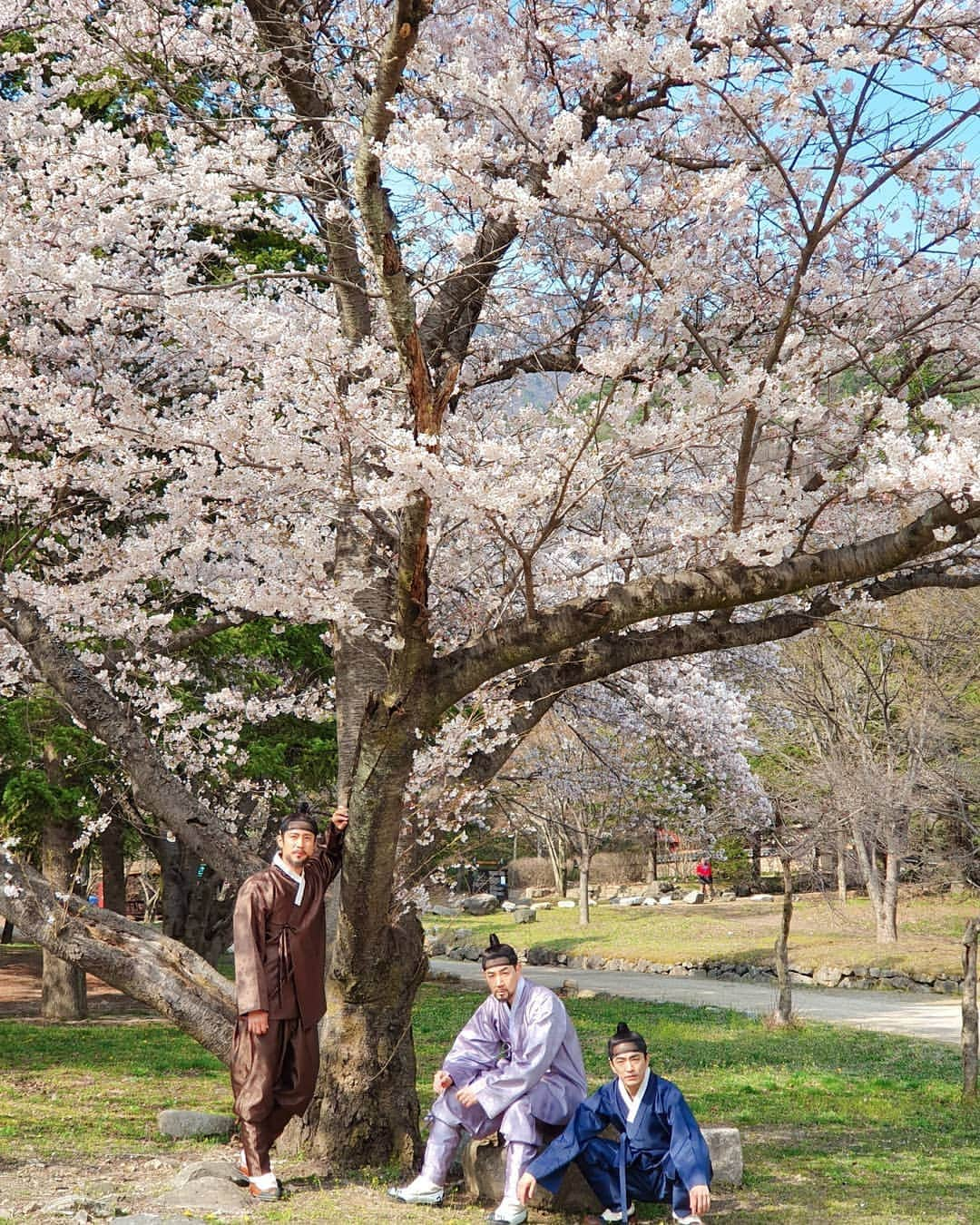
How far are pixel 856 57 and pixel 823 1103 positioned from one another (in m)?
6.67

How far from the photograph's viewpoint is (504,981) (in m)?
4.78

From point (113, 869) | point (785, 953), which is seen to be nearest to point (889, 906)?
point (785, 953)

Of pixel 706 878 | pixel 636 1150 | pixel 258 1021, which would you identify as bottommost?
pixel 706 878

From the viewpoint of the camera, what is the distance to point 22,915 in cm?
562

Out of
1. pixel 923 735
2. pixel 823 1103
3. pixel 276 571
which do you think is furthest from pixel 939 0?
pixel 923 735

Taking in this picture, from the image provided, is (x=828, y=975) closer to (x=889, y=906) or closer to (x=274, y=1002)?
(x=889, y=906)

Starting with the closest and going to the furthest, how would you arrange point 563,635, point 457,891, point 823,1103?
point 563,635 → point 823,1103 → point 457,891

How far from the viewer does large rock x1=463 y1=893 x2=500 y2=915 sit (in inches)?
1179

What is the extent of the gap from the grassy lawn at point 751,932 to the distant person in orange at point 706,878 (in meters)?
0.80

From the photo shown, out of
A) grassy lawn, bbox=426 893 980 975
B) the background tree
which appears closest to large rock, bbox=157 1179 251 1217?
the background tree

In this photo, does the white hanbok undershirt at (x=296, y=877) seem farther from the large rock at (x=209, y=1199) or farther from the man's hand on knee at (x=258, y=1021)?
the large rock at (x=209, y=1199)

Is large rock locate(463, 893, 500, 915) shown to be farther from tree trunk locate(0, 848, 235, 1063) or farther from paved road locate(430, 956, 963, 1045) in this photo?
tree trunk locate(0, 848, 235, 1063)

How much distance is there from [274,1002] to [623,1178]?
1.55 meters

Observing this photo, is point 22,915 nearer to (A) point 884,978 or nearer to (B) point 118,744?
(B) point 118,744
